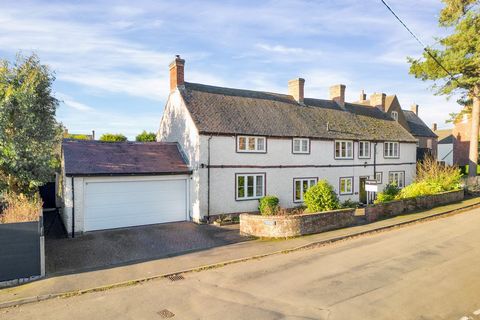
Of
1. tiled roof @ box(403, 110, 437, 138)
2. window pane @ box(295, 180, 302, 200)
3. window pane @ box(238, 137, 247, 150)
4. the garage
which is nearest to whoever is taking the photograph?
the garage

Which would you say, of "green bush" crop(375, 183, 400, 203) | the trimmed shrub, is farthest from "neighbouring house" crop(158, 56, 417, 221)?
the trimmed shrub

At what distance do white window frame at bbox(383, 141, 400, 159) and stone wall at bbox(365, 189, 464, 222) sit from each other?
18.8 ft

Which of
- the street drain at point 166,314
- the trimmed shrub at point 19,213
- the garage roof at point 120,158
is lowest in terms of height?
the street drain at point 166,314

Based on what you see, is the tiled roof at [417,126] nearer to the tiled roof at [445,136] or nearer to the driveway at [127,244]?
the tiled roof at [445,136]

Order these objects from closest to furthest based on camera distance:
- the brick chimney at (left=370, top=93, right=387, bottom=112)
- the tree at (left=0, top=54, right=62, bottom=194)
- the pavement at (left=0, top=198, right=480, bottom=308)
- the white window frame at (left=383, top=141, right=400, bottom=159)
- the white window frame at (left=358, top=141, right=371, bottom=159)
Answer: the pavement at (left=0, top=198, right=480, bottom=308) → the tree at (left=0, top=54, right=62, bottom=194) → the white window frame at (left=358, top=141, right=371, bottom=159) → the white window frame at (left=383, top=141, right=400, bottom=159) → the brick chimney at (left=370, top=93, right=387, bottom=112)

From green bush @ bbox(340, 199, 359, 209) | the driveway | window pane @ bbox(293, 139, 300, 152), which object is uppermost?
window pane @ bbox(293, 139, 300, 152)

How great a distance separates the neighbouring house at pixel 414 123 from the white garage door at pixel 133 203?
2500 cm

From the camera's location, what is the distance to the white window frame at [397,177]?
2834 centimetres

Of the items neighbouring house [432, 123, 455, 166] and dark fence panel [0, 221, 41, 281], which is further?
neighbouring house [432, 123, 455, 166]

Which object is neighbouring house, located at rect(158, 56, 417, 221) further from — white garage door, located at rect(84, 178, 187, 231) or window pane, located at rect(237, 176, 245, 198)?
white garage door, located at rect(84, 178, 187, 231)

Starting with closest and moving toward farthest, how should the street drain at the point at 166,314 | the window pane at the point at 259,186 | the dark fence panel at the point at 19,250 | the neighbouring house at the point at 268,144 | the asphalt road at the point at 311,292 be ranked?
1. the street drain at the point at 166,314
2. the asphalt road at the point at 311,292
3. the dark fence panel at the point at 19,250
4. the neighbouring house at the point at 268,144
5. the window pane at the point at 259,186

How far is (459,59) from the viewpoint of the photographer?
25312 mm

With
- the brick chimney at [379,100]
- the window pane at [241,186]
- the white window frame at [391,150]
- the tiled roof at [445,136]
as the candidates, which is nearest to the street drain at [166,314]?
the window pane at [241,186]

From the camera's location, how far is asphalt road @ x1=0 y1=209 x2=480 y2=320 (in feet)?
25.9
